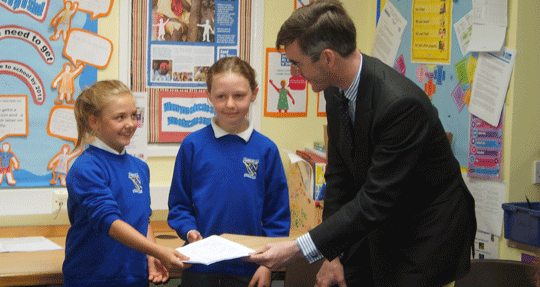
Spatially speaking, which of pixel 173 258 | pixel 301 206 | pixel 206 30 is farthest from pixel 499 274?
pixel 206 30

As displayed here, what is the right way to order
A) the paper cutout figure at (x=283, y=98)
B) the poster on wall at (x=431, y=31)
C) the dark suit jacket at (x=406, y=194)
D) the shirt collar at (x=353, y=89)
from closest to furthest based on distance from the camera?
the dark suit jacket at (x=406, y=194)
the shirt collar at (x=353, y=89)
the poster on wall at (x=431, y=31)
the paper cutout figure at (x=283, y=98)

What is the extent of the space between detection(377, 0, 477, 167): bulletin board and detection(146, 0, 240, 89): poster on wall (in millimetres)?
912

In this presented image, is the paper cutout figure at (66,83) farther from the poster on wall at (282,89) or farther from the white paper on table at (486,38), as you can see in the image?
the white paper on table at (486,38)

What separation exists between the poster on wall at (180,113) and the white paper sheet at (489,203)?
131 centimetres

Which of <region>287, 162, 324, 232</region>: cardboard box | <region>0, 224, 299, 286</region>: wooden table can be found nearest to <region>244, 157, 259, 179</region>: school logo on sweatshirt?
<region>0, 224, 299, 286</region>: wooden table

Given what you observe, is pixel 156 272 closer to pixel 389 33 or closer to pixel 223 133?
pixel 223 133

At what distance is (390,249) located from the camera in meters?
1.40

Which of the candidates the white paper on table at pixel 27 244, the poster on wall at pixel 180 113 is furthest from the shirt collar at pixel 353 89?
the white paper on table at pixel 27 244

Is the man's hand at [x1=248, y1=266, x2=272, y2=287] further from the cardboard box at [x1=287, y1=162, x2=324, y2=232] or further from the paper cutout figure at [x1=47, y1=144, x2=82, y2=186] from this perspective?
the paper cutout figure at [x1=47, y1=144, x2=82, y2=186]

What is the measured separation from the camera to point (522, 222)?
1836 mm

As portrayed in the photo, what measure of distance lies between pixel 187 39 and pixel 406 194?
158 cm

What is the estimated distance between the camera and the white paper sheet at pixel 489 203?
2.01 meters

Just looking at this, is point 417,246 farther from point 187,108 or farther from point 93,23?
point 93,23

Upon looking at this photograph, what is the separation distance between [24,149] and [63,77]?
38 cm
